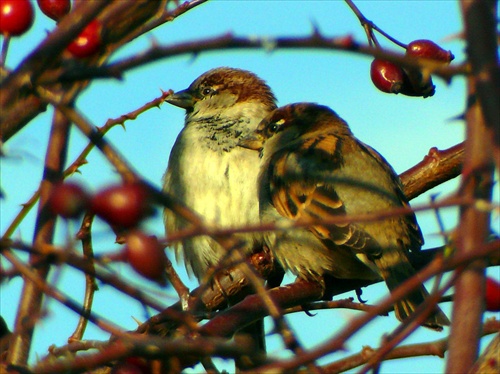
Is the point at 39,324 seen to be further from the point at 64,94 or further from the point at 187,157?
the point at 187,157

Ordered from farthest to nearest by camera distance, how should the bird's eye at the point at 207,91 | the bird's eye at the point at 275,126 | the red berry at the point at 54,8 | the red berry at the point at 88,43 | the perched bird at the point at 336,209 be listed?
1. the bird's eye at the point at 207,91
2. the bird's eye at the point at 275,126
3. the perched bird at the point at 336,209
4. the red berry at the point at 54,8
5. the red berry at the point at 88,43

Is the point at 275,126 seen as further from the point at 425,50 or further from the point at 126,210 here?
the point at 126,210

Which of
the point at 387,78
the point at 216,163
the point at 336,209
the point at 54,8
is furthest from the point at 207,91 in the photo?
the point at 54,8

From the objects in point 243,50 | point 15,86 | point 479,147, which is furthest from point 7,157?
point 479,147

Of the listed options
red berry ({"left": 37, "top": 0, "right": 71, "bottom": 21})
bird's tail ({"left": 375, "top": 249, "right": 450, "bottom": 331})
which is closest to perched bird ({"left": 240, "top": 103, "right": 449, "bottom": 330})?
bird's tail ({"left": 375, "top": 249, "right": 450, "bottom": 331})

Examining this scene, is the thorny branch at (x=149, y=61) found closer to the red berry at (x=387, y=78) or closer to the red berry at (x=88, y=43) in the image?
the red berry at (x=88, y=43)

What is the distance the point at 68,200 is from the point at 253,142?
4030mm

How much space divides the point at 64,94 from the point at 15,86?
0.26 metres

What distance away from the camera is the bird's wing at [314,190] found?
4316mm

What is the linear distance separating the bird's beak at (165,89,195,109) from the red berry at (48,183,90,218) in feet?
15.7

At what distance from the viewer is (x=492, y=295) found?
2.05 meters

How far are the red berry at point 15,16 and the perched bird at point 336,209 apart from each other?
2341 millimetres

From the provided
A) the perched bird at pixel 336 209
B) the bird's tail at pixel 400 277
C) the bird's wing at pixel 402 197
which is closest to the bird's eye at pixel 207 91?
the perched bird at pixel 336 209

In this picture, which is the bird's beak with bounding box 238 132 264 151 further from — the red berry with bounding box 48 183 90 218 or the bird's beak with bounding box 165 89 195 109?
the red berry with bounding box 48 183 90 218
